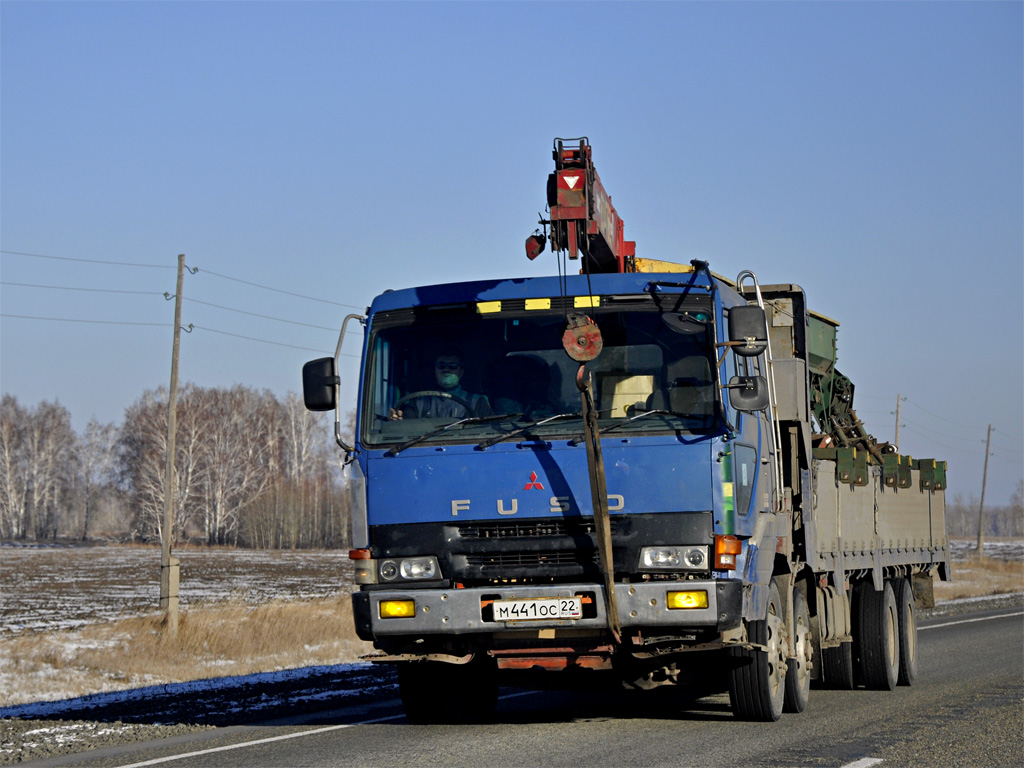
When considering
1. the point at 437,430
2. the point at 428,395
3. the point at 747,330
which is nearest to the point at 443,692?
the point at 437,430

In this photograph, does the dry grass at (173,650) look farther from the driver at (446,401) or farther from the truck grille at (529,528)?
the truck grille at (529,528)

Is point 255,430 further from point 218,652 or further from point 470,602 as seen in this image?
point 470,602

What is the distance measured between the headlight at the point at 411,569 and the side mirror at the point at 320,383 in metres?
1.24

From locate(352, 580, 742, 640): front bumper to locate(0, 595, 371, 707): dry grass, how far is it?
681cm

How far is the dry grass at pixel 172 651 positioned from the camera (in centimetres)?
1609

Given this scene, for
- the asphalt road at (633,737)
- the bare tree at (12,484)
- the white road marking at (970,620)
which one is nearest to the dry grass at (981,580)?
the white road marking at (970,620)

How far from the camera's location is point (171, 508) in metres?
29.7

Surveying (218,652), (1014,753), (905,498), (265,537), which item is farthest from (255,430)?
(1014,753)

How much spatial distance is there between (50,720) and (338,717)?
2.38 metres

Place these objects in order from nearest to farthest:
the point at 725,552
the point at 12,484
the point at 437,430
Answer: the point at 725,552 → the point at 437,430 → the point at 12,484

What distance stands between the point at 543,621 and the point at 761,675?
207 cm

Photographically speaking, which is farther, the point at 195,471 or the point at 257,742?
the point at 195,471

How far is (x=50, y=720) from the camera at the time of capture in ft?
35.3

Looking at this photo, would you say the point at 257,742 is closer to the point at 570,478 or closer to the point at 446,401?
the point at 446,401
